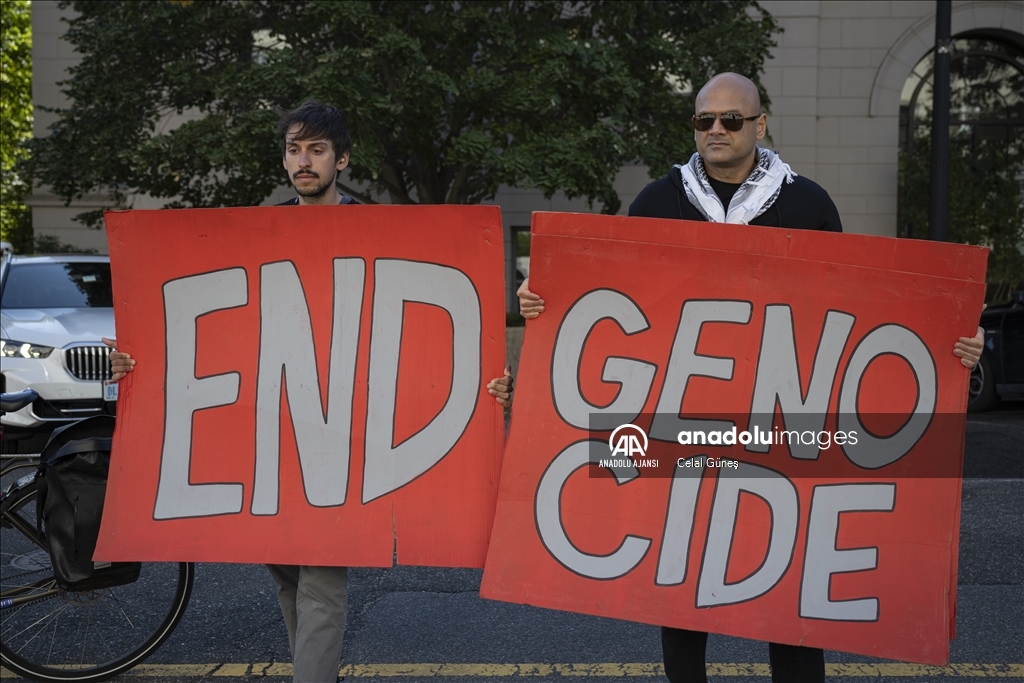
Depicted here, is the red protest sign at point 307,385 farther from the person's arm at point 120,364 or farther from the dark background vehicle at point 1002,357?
the dark background vehicle at point 1002,357

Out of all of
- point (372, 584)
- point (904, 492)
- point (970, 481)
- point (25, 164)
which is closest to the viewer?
point (904, 492)

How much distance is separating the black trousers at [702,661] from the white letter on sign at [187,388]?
4.82 feet

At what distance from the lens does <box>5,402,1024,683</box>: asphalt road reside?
3885 millimetres

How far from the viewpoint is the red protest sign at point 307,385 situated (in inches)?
124

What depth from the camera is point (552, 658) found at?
403 cm

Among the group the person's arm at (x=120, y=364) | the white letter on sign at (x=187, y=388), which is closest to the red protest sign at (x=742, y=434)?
the white letter on sign at (x=187, y=388)

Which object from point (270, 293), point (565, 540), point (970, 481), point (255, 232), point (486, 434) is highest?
point (255, 232)

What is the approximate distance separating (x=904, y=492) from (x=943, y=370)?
0.38 m

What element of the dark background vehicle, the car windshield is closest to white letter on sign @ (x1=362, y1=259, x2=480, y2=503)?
the car windshield

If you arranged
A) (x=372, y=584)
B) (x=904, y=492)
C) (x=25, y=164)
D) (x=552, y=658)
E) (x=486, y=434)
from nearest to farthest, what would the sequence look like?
(x=904, y=492)
(x=486, y=434)
(x=552, y=658)
(x=372, y=584)
(x=25, y=164)

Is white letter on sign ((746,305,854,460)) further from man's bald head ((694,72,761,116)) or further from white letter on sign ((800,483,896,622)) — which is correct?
man's bald head ((694,72,761,116))

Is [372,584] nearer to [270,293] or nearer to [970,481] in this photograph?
[270,293]

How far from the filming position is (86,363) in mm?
8609

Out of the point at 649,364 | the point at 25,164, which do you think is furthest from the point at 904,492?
the point at 25,164
